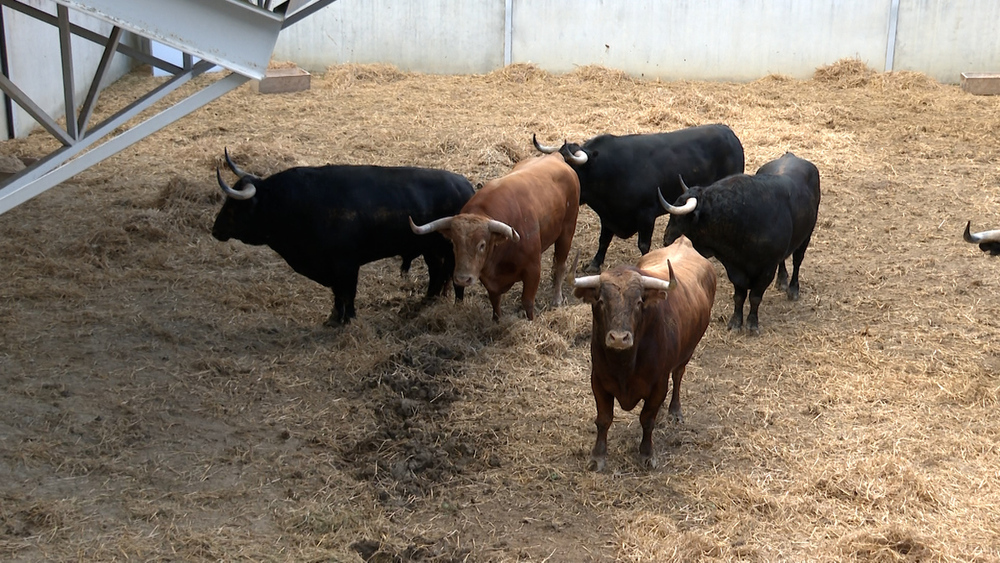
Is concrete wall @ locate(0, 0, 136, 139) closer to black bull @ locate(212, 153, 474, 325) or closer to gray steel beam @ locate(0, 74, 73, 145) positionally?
black bull @ locate(212, 153, 474, 325)

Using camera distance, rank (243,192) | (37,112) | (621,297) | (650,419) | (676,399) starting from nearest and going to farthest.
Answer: (621,297) < (650,419) < (37,112) < (676,399) < (243,192)

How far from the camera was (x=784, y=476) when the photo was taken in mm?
5809

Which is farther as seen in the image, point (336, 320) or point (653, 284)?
point (336, 320)

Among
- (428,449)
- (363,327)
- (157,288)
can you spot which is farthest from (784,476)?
(157,288)

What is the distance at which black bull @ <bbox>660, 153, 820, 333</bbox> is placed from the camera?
7797 mm

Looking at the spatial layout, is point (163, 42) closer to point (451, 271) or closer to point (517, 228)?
point (517, 228)

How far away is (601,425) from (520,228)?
7.92 feet

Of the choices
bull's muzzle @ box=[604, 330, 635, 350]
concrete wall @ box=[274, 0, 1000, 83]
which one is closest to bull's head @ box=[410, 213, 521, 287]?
bull's muzzle @ box=[604, 330, 635, 350]

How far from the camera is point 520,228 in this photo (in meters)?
7.77

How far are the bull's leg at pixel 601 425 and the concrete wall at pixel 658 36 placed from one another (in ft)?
41.0

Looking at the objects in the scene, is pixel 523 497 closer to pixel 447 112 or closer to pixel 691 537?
pixel 691 537

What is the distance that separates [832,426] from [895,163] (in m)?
7.06

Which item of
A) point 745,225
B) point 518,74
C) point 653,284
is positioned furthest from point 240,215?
point 518,74

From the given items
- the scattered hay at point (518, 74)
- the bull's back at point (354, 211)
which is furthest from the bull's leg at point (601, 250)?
the scattered hay at point (518, 74)
